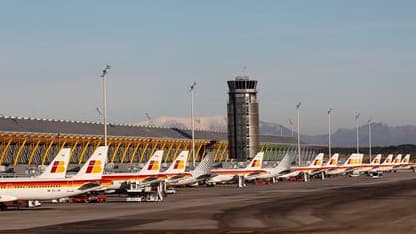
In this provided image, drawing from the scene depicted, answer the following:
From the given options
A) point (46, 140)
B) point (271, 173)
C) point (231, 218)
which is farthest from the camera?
point (46, 140)

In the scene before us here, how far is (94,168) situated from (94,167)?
4.5 inches

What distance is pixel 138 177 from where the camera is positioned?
372 feet

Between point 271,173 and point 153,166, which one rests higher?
point 153,166

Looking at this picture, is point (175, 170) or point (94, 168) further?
point (175, 170)

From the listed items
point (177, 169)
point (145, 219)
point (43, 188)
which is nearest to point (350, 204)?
point (145, 219)

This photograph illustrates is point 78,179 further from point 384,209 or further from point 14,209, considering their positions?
point 384,209

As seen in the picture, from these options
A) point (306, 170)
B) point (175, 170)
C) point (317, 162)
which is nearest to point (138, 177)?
point (175, 170)

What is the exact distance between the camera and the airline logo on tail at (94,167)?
8483 centimetres

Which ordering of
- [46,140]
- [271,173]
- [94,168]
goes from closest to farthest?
1. [94,168]
2. [271,173]
3. [46,140]

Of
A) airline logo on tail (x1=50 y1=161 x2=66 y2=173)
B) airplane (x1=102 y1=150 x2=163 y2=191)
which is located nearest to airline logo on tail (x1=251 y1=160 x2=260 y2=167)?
airplane (x1=102 y1=150 x2=163 y2=191)

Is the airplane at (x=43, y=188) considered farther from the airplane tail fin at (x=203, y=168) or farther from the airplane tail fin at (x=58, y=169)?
the airplane tail fin at (x=203, y=168)

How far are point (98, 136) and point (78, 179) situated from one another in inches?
3834

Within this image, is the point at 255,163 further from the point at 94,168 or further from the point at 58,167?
the point at 94,168

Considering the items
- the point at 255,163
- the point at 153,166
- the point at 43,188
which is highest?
the point at 153,166
